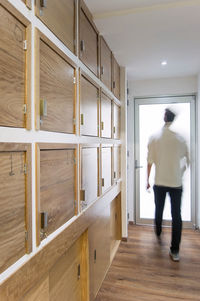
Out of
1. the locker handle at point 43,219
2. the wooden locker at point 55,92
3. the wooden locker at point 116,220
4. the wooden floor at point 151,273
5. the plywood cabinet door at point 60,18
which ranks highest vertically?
the plywood cabinet door at point 60,18

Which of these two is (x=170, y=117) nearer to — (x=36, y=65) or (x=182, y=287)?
(x=182, y=287)

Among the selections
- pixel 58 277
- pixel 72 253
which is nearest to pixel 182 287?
pixel 72 253

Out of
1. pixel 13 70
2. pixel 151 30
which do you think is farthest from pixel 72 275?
pixel 151 30

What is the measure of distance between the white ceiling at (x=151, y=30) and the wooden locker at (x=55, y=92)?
73 cm

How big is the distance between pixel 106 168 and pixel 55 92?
1.23 meters

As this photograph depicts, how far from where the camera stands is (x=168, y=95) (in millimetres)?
3582

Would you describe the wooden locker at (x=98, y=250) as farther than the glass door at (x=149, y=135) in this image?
No

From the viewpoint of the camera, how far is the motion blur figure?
8.58 ft

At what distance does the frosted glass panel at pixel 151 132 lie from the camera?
3555mm

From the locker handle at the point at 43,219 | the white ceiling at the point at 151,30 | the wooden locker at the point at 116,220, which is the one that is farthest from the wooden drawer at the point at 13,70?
the wooden locker at the point at 116,220

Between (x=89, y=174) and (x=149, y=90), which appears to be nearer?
(x=89, y=174)

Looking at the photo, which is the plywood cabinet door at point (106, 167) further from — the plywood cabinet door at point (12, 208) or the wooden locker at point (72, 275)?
the plywood cabinet door at point (12, 208)

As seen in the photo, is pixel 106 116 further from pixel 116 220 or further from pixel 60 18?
pixel 116 220

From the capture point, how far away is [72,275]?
1544mm
